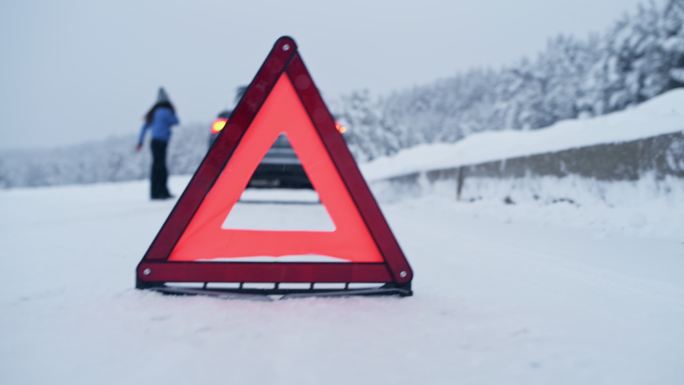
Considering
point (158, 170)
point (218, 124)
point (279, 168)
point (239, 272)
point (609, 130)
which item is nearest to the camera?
point (239, 272)

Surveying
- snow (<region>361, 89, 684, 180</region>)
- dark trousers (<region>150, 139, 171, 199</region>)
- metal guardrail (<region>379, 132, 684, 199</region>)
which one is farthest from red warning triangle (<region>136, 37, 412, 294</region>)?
dark trousers (<region>150, 139, 171, 199</region>)

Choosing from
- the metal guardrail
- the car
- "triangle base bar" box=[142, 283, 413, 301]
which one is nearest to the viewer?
"triangle base bar" box=[142, 283, 413, 301]

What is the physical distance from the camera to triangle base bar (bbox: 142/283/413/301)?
1.81 metres

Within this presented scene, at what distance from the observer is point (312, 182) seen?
6.45 feet

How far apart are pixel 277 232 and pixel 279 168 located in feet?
15.6

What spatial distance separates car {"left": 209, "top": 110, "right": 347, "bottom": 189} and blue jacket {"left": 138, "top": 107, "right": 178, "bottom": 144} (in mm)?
1642

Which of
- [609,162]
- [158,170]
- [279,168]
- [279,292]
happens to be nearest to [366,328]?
[279,292]

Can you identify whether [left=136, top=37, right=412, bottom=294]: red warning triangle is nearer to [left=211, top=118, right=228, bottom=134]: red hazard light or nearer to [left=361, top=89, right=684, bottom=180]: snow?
[left=361, top=89, right=684, bottom=180]: snow

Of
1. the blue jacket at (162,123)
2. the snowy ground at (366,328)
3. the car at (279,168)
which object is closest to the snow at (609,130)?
the snowy ground at (366,328)

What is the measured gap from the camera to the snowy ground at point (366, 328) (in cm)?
125

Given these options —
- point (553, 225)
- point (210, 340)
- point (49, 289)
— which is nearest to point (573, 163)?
point (553, 225)

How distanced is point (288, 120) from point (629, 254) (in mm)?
2574

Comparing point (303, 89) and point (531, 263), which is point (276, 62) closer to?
point (303, 89)

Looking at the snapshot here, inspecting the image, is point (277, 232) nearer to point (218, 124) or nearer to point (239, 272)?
point (239, 272)
